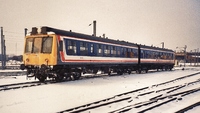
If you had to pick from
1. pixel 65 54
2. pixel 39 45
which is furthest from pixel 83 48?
pixel 39 45

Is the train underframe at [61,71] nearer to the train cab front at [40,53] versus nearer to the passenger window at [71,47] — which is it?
the train cab front at [40,53]

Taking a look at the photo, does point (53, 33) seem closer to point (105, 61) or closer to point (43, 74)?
point (43, 74)

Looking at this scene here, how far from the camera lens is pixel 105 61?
17.5m

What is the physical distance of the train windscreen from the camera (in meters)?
12.6

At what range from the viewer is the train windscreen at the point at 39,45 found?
12552mm

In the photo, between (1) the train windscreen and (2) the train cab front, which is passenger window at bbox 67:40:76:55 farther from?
(1) the train windscreen

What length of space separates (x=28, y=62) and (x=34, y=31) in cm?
219

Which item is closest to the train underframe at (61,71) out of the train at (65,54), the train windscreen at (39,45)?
the train at (65,54)

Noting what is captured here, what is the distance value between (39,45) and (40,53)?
580 millimetres

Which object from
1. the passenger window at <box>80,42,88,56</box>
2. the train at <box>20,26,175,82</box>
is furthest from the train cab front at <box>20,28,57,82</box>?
the passenger window at <box>80,42,88,56</box>

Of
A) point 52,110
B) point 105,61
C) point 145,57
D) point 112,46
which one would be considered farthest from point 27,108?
point 145,57

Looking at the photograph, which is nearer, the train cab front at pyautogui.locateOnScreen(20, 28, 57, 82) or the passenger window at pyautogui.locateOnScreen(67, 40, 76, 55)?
the train cab front at pyautogui.locateOnScreen(20, 28, 57, 82)

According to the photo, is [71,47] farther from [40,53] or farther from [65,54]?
[40,53]

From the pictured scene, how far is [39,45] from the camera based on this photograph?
42.2ft
